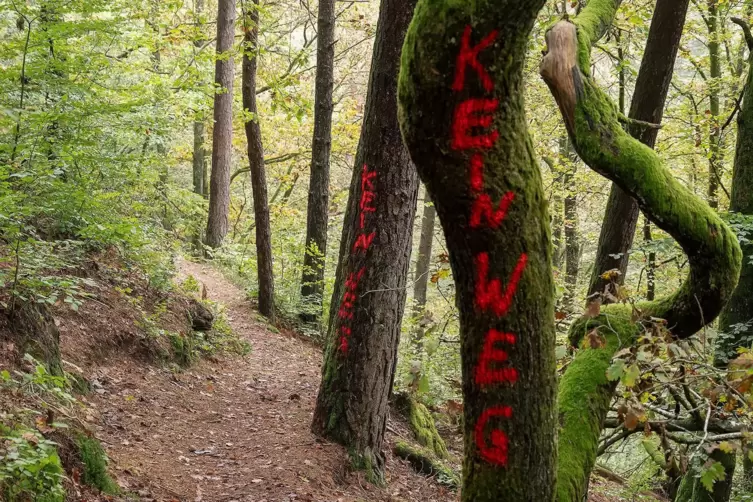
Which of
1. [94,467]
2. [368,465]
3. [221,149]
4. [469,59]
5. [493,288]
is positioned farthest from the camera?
[221,149]

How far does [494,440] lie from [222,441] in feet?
13.6

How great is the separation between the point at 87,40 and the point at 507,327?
22.2ft

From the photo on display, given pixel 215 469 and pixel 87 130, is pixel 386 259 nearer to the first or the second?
pixel 215 469

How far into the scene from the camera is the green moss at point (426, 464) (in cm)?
662

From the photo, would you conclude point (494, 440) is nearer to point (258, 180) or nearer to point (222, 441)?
point (222, 441)

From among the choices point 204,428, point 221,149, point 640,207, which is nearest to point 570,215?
point 221,149

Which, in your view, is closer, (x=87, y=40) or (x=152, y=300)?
(x=87, y=40)

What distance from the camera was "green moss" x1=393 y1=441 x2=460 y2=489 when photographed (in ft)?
21.7

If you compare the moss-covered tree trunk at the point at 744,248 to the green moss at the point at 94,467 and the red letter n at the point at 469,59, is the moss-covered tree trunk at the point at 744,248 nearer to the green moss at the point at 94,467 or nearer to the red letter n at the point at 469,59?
the red letter n at the point at 469,59

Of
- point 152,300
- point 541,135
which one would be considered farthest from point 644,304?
point 541,135

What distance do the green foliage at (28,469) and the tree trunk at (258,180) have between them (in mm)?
7627

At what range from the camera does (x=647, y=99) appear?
22.2 feet

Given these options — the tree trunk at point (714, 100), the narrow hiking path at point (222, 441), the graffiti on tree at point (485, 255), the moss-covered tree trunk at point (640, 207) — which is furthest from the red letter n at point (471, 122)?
the tree trunk at point (714, 100)

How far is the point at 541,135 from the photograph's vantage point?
15148 millimetres
